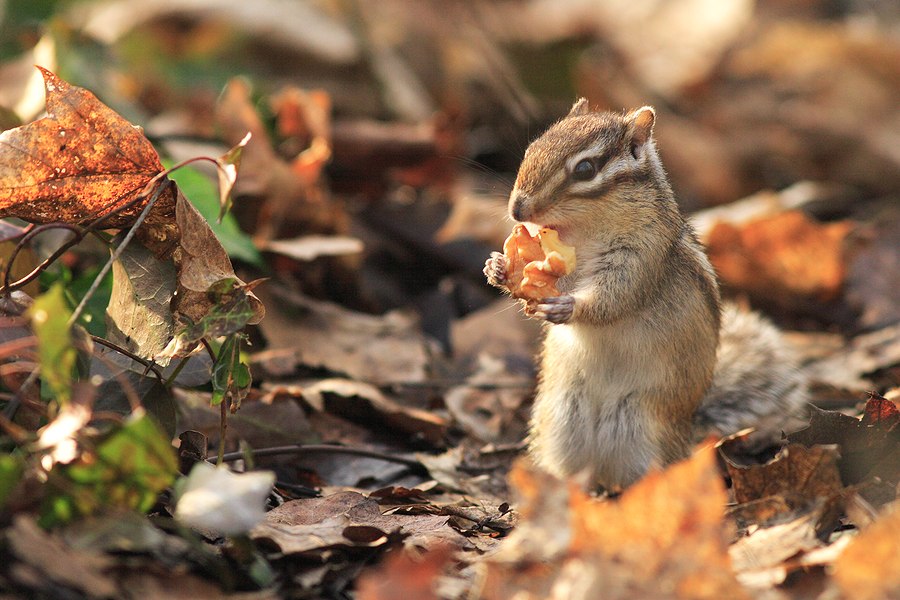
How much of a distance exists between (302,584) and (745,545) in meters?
1.24

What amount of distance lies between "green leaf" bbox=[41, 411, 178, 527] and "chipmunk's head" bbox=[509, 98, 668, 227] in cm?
183

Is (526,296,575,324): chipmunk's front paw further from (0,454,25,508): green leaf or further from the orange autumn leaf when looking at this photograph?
(0,454,25,508): green leaf

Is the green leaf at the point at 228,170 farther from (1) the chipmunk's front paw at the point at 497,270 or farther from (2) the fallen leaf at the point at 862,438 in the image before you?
(2) the fallen leaf at the point at 862,438

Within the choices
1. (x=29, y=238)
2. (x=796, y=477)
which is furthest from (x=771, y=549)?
(x=29, y=238)

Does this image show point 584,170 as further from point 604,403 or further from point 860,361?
point 860,361

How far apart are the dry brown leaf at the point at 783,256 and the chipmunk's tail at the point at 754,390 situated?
1.48 m

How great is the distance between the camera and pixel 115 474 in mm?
2650

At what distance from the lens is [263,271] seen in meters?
5.37

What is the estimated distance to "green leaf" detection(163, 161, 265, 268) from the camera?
15.0ft

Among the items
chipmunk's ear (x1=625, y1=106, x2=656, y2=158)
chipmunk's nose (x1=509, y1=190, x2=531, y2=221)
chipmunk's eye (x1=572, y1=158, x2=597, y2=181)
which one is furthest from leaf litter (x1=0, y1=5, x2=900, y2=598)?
chipmunk's ear (x1=625, y1=106, x2=656, y2=158)

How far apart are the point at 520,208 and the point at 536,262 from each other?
0.71 feet

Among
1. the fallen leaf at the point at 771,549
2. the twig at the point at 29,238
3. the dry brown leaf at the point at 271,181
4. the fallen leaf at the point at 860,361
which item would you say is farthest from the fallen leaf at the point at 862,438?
the dry brown leaf at the point at 271,181

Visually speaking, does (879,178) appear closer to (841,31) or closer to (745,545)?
(841,31)

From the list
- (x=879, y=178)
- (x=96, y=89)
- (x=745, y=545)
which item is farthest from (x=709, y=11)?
(x=745, y=545)
